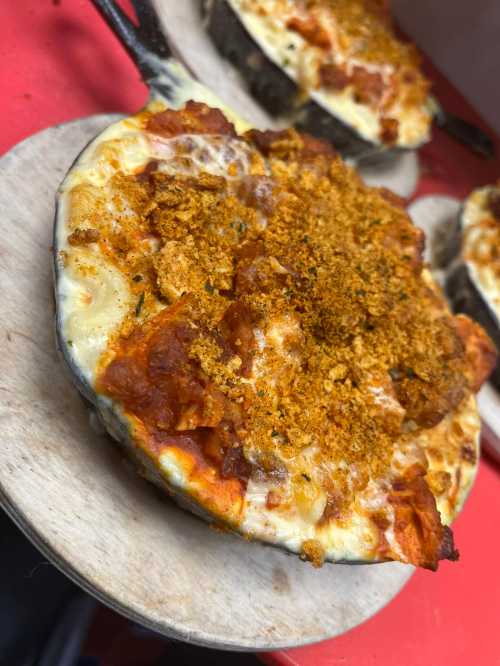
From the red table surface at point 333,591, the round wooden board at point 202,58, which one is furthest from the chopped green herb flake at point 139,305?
the round wooden board at point 202,58

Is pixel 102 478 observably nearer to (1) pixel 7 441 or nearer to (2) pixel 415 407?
(1) pixel 7 441

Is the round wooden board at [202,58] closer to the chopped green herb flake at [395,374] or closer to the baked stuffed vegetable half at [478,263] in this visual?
the baked stuffed vegetable half at [478,263]

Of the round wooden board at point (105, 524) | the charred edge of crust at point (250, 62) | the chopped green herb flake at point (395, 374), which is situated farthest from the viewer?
the charred edge of crust at point (250, 62)

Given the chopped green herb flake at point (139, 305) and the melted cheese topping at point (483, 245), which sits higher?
the chopped green herb flake at point (139, 305)

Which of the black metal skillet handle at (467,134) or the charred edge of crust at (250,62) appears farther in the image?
the black metal skillet handle at (467,134)

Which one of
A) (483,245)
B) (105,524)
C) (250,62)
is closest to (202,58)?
(250,62)

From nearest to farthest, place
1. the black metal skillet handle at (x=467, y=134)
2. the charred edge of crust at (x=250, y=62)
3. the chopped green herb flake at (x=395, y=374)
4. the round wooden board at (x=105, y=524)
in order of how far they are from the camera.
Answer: the round wooden board at (x=105, y=524) → the chopped green herb flake at (x=395, y=374) → the charred edge of crust at (x=250, y=62) → the black metal skillet handle at (x=467, y=134)

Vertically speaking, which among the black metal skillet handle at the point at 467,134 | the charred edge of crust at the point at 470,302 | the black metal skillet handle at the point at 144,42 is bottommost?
the charred edge of crust at the point at 470,302
